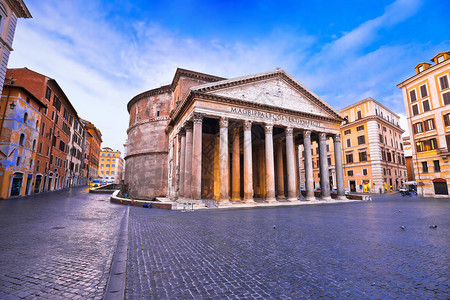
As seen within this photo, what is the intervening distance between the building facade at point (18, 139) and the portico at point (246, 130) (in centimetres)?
1529

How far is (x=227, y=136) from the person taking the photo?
17516mm

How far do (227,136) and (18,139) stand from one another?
21441 mm

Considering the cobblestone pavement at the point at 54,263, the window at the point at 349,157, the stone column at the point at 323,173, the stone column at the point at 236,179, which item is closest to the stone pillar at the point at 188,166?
the stone column at the point at 236,179

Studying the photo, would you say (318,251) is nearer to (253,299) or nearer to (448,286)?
(448,286)

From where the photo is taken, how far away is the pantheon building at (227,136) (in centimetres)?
1772

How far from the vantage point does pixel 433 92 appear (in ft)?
84.2

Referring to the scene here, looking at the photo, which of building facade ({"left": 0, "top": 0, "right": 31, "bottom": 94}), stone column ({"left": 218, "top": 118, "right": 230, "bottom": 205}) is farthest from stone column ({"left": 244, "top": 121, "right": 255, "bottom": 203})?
building facade ({"left": 0, "top": 0, "right": 31, "bottom": 94})

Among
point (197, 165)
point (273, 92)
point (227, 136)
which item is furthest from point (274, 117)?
point (197, 165)

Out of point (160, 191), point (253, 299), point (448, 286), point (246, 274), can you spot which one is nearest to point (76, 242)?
point (246, 274)

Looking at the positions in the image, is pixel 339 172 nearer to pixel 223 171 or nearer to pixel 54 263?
pixel 223 171

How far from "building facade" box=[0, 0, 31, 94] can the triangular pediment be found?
525 inches

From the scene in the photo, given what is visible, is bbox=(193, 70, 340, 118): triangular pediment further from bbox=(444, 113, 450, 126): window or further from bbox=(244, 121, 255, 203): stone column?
bbox=(444, 113, 450, 126): window

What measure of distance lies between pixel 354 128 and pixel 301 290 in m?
42.2

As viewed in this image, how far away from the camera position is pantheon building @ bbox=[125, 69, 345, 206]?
17.7 meters
